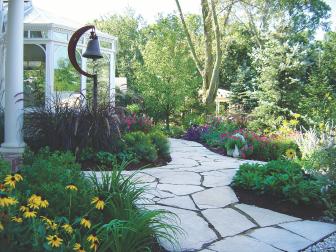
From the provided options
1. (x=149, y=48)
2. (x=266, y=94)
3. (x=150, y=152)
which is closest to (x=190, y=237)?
(x=150, y=152)

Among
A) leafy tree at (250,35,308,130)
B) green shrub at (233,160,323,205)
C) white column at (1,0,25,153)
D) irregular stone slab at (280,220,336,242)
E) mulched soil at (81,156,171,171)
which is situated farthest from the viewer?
leafy tree at (250,35,308,130)

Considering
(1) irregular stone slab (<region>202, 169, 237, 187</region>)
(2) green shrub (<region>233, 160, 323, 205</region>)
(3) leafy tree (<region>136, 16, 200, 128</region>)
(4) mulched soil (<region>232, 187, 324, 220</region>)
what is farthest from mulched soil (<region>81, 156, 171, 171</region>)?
(3) leafy tree (<region>136, 16, 200, 128</region>)

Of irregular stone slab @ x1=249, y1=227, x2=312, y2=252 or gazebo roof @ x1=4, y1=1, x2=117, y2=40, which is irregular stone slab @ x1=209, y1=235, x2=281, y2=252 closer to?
irregular stone slab @ x1=249, y1=227, x2=312, y2=252

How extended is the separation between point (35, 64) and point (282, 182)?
8197 mm

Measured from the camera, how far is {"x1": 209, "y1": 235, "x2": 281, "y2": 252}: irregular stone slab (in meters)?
3.18

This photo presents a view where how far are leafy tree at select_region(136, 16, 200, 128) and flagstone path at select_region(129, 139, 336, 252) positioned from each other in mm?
7619

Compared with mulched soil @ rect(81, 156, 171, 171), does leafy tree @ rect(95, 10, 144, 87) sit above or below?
above

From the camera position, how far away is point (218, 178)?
5.55m

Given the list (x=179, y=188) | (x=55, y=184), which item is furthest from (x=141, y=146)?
(x=55, y=184)

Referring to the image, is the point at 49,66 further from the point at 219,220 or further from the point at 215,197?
the point at 219,220

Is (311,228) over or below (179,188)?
below

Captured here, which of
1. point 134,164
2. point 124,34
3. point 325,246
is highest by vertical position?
point 124,34

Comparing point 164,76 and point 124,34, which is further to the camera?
point 124,34

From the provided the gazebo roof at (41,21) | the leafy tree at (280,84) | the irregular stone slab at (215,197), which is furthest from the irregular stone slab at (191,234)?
the leafy tree at (280,84)
